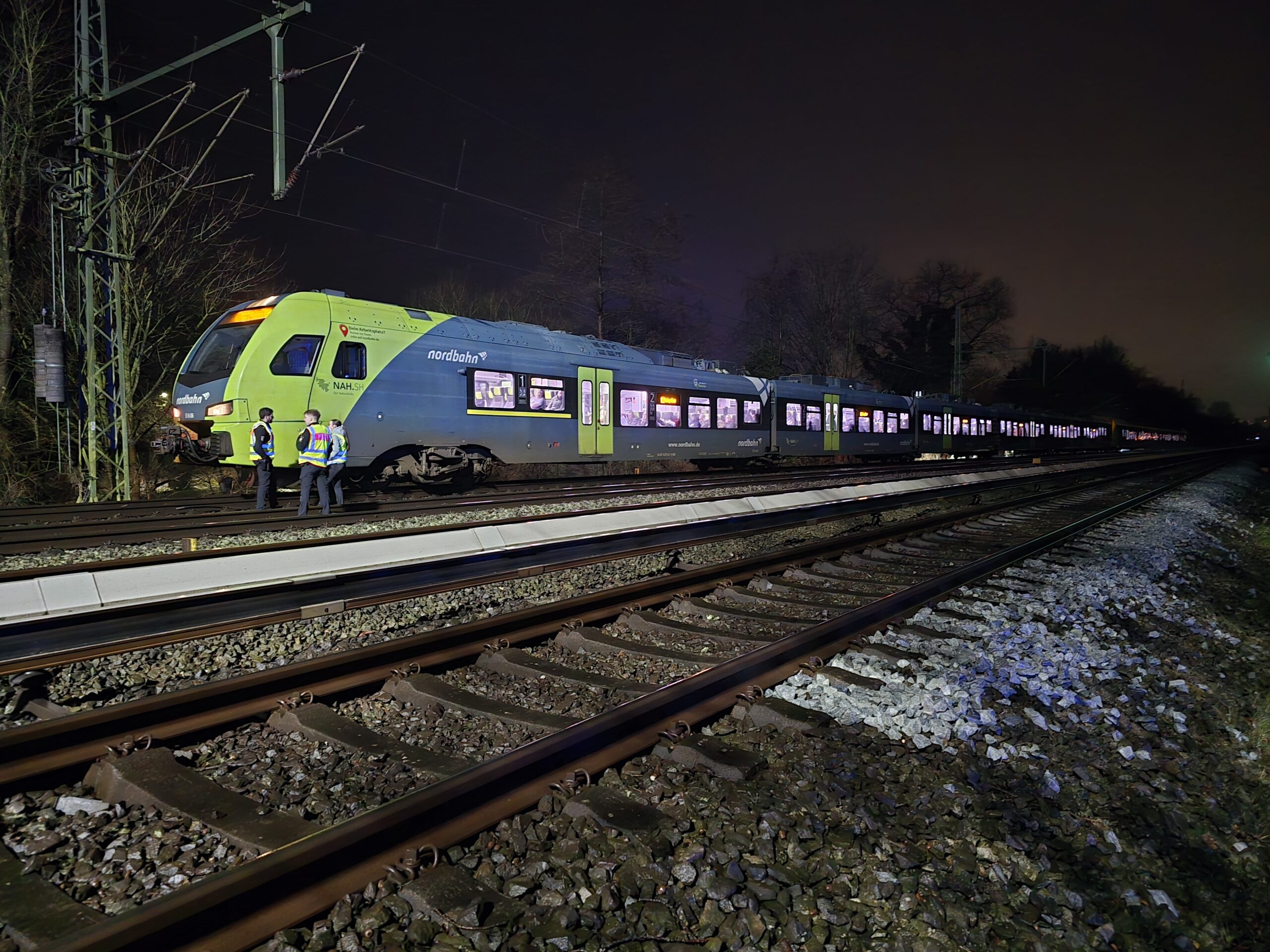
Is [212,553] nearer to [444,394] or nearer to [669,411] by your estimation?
[444,394]

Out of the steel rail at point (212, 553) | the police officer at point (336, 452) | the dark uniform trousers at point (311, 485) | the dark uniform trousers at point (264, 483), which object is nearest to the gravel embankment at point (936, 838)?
the steel rail at point (212, 553)

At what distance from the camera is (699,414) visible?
20.1 metres

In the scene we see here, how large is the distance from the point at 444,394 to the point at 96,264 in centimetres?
808

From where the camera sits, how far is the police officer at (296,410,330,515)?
10945mm

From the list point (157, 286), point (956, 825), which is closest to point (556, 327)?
point (157, 286)

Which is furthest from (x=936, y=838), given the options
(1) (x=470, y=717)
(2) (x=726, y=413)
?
(2) (x=726, y=413)

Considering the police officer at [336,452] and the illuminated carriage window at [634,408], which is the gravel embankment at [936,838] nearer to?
the police officer at [336,452]

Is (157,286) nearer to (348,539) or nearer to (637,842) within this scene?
(348,539)

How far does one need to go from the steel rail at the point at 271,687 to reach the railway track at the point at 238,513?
19.6 feet

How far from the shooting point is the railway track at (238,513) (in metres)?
9.16

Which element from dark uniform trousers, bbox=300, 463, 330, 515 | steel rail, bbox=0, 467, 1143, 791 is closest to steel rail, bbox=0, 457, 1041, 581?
dark uniform trousers, bbox=300, 463, 330, 515

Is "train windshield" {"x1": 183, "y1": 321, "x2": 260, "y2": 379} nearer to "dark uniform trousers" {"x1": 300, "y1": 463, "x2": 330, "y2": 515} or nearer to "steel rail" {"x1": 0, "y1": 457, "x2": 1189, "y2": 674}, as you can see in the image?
"dark uniform trousers" {"x1": 300, "y1": 463, "x2": 330, "y2": 515}

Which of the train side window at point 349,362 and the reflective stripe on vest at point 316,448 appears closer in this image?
the reflective stripe on vest at point 316,448

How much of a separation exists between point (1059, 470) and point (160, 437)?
2663cm
